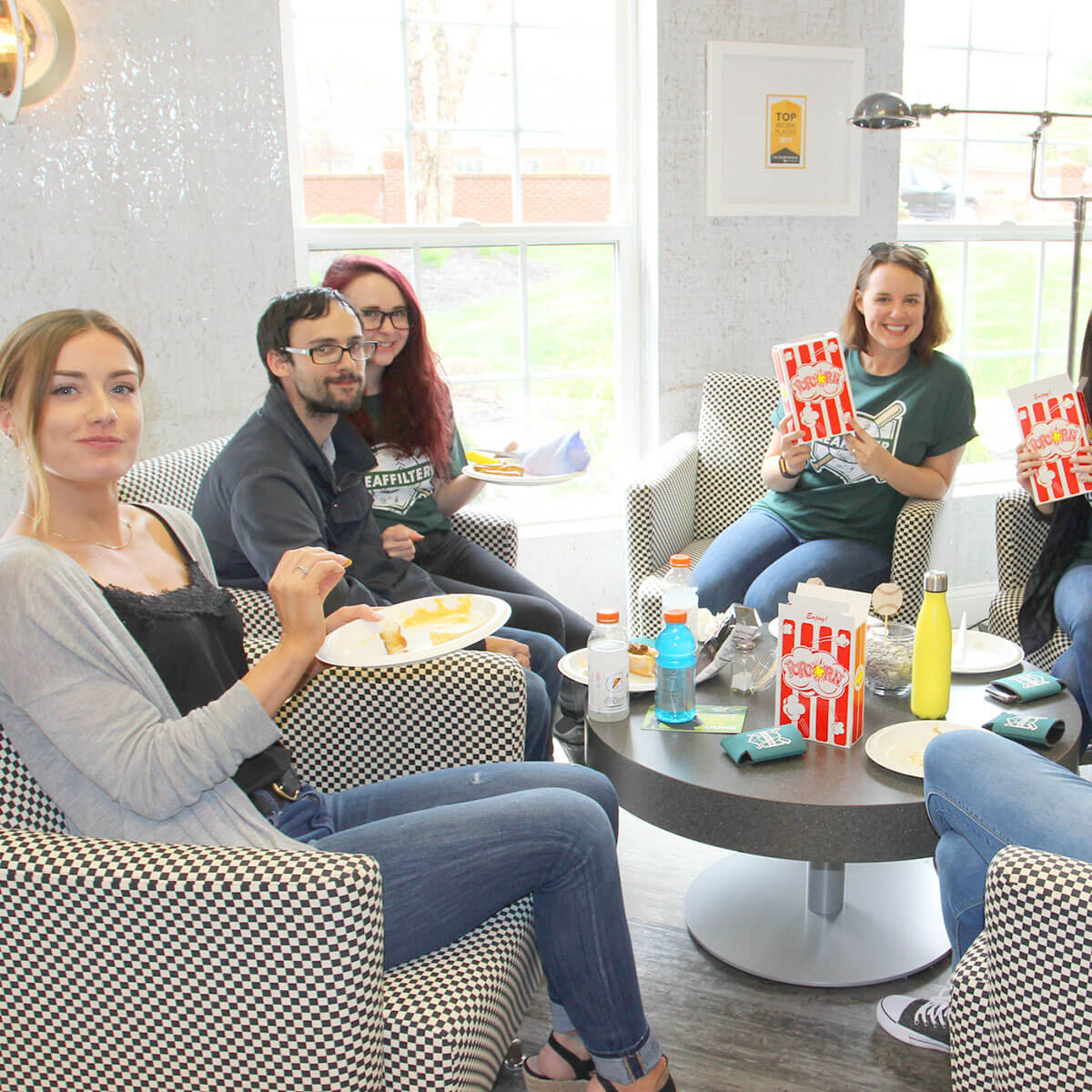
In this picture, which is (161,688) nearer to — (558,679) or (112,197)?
(558,679)

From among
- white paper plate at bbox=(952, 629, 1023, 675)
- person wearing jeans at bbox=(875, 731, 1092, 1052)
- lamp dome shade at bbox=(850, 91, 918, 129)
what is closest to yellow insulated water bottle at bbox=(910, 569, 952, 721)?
white paper plate at bbox=(952, 629, 1023, 675)

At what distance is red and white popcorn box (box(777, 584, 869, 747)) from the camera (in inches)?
68.7

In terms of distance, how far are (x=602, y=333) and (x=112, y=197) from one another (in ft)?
5.12

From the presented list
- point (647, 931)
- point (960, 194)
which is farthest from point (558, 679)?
point (960, 194)

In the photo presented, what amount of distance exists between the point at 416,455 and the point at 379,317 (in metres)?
0.35

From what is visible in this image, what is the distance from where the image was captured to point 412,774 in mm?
1671

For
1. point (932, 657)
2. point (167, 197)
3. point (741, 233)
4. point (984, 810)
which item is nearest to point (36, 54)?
point (167, 197)

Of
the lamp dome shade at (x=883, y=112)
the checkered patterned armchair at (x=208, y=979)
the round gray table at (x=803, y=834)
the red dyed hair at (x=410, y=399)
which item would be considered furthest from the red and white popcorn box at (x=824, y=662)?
the lamp dome shade at (x=883, y=112)

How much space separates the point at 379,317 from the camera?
2.43 meters

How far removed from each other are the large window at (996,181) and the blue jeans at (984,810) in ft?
9.44

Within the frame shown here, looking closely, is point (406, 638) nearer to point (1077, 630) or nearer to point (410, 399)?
point (410, 399)

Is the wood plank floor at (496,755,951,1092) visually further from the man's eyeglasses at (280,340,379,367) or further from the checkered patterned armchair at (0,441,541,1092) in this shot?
the man's eyeglasses at (280,340,379,367)

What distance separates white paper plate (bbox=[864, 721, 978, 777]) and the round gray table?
2cm

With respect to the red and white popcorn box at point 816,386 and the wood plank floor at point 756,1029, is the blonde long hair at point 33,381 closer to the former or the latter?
the wood plank floor at point 756,1029
